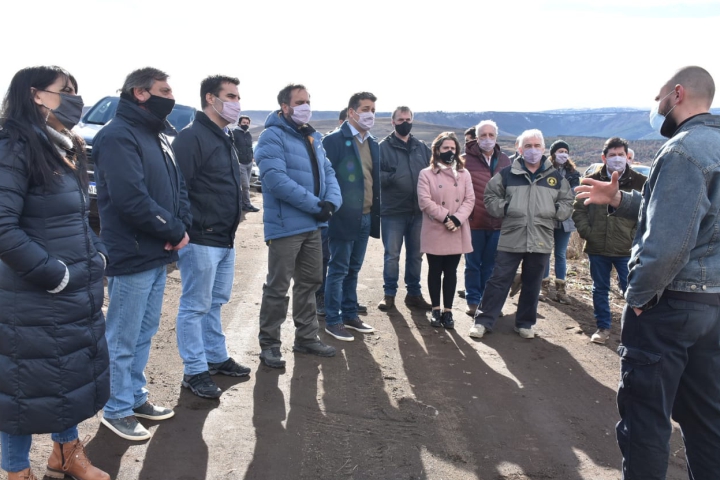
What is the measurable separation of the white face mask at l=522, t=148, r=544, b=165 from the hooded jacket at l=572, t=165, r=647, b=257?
0.67m

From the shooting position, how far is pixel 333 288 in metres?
6.02

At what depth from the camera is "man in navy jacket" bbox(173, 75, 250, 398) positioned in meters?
4.34

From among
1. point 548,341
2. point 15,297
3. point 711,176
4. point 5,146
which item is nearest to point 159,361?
point 15,297

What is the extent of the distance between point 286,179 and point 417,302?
114 inches

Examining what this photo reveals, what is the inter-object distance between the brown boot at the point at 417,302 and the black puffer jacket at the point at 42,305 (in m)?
4.59

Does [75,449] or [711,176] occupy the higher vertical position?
[711,176]

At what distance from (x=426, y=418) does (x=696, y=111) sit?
2.64 metres

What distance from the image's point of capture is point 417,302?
281 inches

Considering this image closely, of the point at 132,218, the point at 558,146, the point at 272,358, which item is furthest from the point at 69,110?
the point at 558,146

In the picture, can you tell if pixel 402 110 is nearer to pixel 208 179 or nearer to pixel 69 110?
pixel 208 179

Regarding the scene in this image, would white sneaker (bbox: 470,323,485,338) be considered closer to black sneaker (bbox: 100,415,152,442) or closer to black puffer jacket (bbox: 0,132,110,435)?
black sneaker (bbox: 100,415,152,442)

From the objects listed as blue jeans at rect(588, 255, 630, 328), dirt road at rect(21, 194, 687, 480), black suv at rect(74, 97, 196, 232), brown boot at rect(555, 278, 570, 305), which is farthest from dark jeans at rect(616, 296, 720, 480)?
black suv at rect(74, 97, 196, 232)

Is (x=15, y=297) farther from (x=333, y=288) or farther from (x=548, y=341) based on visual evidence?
(x=548, y=341)

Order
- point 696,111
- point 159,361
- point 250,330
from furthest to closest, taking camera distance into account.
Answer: point 250,330, point 159,361, point 696,111
